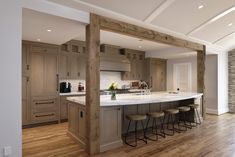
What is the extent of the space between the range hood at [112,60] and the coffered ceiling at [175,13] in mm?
2439

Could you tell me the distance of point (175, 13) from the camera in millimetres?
3734

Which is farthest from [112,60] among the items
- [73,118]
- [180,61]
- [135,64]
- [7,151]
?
[7,151]

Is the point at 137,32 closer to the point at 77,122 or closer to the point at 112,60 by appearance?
the point at 77,122

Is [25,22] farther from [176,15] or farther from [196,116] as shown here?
[196,116]

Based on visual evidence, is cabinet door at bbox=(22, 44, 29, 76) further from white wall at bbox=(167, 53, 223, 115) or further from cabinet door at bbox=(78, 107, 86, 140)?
white wall at bbox=(167, 53, 223, 115)

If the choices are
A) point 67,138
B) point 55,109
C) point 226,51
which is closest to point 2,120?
point 67,138

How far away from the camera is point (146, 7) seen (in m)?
3.28

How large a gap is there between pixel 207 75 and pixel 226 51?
56.9 inches

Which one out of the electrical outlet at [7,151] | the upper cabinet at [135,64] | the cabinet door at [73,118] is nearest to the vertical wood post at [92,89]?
the cabinet door at [73,118]

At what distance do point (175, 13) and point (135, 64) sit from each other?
3.78m

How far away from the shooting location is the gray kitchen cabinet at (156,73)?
302 inches

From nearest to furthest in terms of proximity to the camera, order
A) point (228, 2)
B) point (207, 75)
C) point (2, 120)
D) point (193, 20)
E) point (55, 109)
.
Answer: point (2, 120), point (228, 2), point (193, 20), point (55, 109), point (207, 75)

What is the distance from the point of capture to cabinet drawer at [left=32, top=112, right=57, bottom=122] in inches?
191

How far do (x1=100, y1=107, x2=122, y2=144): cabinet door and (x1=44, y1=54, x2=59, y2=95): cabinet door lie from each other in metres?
2.47
